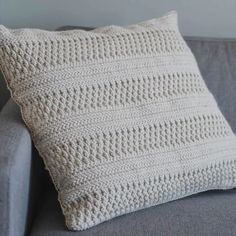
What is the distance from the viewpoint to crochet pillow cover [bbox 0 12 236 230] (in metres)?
1.10

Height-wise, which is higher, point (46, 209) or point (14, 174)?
point (14, 174)

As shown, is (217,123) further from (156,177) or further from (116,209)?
(116,209)

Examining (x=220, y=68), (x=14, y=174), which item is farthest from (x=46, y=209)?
(x=220, y=68)

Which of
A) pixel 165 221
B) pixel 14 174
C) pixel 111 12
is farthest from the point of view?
pixel 111 12

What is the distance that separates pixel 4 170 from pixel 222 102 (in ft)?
2.76

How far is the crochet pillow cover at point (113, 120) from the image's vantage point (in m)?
1.10

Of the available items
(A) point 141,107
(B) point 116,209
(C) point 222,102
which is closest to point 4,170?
(B) point 116,209

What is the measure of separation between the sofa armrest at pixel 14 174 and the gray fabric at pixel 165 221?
76mm

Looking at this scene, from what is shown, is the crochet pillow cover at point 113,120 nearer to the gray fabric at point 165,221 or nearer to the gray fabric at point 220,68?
the gray fabric at point 165,221

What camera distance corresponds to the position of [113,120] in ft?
3.80

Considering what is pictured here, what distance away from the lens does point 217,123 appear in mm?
1288

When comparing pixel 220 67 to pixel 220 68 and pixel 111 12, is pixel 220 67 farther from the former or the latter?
pixel 111 12

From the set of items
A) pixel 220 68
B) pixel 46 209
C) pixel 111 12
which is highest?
pixel 111 12

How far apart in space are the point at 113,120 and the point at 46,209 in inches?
11.7
